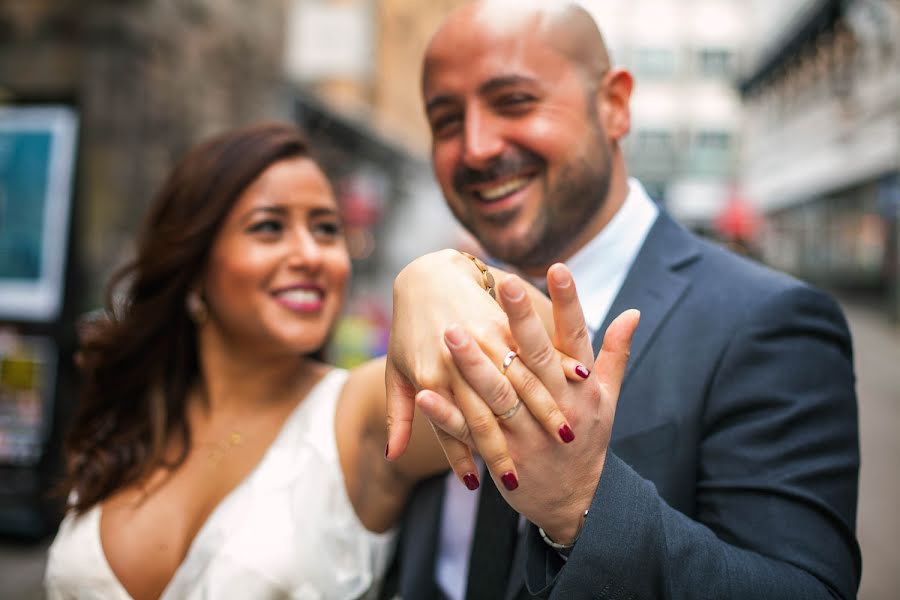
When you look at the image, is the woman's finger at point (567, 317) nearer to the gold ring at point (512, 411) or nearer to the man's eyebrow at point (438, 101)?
the gold ring at point (512, 411)

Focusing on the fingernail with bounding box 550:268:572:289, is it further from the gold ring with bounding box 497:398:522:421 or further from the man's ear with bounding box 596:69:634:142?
the man's ear with bounding box 596:69:634:142

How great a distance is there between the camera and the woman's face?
2.13 metres

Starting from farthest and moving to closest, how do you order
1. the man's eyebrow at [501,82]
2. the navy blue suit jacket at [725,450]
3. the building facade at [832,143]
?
the building facade at [832,143] < the man's eyebrow at [501,82] < the navy blue suit jacket at [725,450]

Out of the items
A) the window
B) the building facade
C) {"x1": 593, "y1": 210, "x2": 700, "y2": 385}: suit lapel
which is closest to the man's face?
{"x1": 593, "y1": 210, "x2": 700, "y2": 385}: suit lapel

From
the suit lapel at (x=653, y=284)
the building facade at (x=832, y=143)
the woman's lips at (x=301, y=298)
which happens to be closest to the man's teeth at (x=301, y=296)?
the woman's lips at (x=301, y=298)

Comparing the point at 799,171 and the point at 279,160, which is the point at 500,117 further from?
the point at 799,171

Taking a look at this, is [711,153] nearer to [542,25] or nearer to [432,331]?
[542,25]

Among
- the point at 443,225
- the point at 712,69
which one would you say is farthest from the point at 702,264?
the point at 712,69

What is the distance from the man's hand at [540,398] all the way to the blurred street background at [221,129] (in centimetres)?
119

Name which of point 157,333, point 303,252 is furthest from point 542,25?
point 157,333

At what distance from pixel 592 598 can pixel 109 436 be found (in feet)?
6.38

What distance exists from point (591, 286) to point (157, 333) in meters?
1.68

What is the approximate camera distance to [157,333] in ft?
8.23

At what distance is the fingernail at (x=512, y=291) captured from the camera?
0.88m
